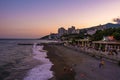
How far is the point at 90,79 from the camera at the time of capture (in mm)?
19297

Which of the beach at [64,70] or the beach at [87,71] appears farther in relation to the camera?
the beach at [64,70]

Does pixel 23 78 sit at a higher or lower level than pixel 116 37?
lower

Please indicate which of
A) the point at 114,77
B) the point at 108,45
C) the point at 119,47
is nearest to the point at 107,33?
the point at 108,45

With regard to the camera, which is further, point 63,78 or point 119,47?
point 119,47

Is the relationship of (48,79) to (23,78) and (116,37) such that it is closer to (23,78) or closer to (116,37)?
(23,78)

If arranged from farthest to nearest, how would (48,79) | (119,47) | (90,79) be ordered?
(119,47) < (48,79) < (90,79)

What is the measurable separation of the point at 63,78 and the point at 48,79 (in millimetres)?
1641

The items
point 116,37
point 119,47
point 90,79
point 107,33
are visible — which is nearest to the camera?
point 90,79

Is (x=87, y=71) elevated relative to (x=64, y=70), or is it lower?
elevated

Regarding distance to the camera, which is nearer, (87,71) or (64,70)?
(87,71)

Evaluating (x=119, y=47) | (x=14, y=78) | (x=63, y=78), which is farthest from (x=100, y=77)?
(x=119, y=47)

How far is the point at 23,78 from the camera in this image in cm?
2170

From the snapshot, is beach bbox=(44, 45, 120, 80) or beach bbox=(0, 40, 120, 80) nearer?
beach bbox=(44, 45, 120, 80)

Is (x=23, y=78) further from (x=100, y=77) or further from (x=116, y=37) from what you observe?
(x=116, y=37)
